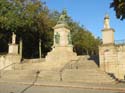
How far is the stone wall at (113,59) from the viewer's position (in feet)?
89.5

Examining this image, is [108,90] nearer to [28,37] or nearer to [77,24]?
[28,37]

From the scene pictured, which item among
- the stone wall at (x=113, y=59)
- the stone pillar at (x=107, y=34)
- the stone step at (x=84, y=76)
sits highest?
the stone pillar at (x=107, y=34)

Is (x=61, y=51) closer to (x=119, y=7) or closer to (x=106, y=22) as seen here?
(x=106, y=22)

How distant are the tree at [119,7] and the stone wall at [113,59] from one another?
26.4 ft

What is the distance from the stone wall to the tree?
8057 millimetres

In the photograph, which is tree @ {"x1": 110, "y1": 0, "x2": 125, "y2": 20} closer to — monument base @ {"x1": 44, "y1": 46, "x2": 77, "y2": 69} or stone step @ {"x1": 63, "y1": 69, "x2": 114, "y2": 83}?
stone step @ {"x1": 63, "y1": 69, "x2": 114, "y2": 83}

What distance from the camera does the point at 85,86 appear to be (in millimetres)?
20344

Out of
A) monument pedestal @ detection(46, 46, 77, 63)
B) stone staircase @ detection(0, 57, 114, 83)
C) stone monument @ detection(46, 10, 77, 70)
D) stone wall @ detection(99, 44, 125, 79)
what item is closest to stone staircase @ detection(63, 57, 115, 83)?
stone staircase @ detection(0, 57, 114, 83)

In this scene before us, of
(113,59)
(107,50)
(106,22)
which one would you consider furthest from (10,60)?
(113,59)

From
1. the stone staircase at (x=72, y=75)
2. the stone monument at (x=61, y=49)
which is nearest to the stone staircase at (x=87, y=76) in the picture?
the stone staircase at (x=72, y=75)

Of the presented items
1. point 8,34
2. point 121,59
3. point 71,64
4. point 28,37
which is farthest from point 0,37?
point 121,59

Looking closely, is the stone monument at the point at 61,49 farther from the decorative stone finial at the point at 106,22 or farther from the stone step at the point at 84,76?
the stone step at the point at 84,76

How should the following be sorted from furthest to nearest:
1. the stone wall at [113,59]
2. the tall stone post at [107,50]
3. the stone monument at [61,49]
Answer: the stone monument at [61,49] < the tall stone post at [107,50] < the stone wall at [113,59]

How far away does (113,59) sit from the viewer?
27734 millimetres
